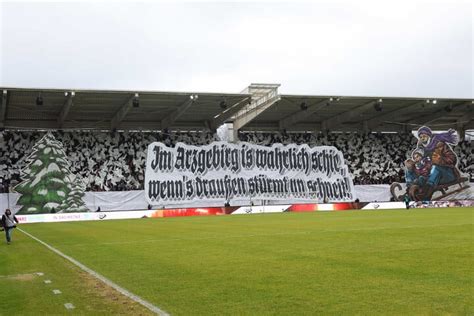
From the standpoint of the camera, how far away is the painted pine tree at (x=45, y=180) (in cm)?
4400

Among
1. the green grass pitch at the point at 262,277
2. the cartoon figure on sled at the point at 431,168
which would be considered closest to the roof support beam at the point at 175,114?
the cartoon figure on sled at the point at 431,168

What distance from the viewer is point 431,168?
5203 cm

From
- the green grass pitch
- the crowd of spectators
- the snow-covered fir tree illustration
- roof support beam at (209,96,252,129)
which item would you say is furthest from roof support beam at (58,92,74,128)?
the green grass pitch

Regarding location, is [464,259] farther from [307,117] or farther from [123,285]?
[307,117]

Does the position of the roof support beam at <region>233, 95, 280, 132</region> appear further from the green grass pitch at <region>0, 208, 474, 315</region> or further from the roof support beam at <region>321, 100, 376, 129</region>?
the green grass pitch at <region>0, 208, 474, 315</region>

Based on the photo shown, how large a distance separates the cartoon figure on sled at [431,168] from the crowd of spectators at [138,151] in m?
7.93

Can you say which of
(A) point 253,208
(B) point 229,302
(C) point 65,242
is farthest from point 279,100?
(B) point 229,302

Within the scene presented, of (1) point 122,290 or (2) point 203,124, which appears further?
(2) point 203,124

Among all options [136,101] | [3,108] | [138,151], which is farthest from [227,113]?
[3,108]

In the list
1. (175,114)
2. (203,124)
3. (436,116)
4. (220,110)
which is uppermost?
(220,110)

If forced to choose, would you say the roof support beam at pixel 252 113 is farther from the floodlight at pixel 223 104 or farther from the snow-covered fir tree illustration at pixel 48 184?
the snow-covered fir tree illustration at pixel 48 184

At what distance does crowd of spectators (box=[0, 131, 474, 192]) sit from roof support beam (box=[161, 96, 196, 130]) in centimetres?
127

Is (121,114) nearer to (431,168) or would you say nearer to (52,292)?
(431,168)

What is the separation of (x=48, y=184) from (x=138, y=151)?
39.3ft
